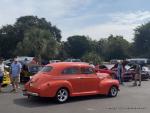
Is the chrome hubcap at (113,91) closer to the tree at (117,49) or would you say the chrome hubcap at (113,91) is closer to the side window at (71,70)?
the side window at (71,70)

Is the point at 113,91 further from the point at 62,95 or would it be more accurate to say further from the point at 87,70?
the point at 62,95

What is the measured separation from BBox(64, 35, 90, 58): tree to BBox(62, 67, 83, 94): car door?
95.8 meters

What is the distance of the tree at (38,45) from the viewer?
2687 inches

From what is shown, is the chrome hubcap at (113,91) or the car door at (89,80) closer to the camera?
the car door at (89,80)

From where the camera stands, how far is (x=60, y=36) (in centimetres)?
10119

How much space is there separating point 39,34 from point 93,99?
2272 inches

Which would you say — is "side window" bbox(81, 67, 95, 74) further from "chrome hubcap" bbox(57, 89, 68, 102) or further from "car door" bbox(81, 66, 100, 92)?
"chrome hubcap" bbox(57, 89, 68, 102)

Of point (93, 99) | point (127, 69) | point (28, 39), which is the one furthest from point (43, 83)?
point (28, 39)

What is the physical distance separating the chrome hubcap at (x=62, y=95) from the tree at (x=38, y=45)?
51.0m

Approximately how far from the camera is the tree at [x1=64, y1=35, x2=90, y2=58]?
111 metres

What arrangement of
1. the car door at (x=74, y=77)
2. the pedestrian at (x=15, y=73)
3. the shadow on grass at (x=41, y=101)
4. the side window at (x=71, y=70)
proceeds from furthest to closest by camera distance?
the pedestrian at (x=15, y=73)
the side window at (x=71, y=70)
the car door at (x=74, y=77)
the shadow on grass at (x=41, y=101)

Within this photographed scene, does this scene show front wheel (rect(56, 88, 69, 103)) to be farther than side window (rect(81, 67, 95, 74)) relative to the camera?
No

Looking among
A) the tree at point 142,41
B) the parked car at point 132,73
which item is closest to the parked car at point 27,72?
the parked car at point 132,73

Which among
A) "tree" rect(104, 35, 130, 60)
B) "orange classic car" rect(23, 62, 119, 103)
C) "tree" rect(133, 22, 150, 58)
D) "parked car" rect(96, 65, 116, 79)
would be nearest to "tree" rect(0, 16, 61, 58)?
"tree" rect(104, 35, 130, 60)
